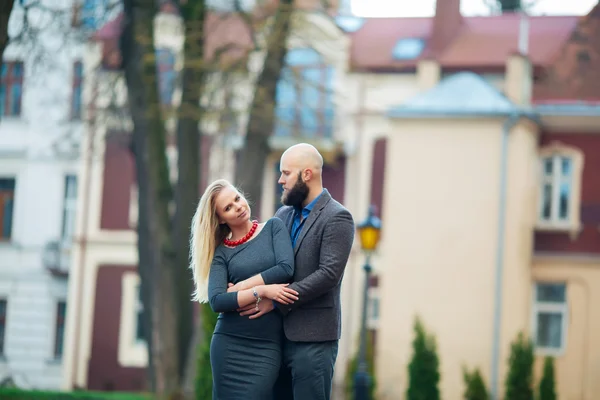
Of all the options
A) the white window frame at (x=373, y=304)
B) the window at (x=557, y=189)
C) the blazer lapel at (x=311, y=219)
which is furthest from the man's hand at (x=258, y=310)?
the white window frame at (x=373, y=304)

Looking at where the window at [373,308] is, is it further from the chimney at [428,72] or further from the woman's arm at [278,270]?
the woman's arm at [278,270]

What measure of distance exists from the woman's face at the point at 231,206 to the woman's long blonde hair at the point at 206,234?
0.03 meters

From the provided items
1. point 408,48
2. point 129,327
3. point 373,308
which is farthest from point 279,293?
point 129,327

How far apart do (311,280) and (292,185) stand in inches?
20.3

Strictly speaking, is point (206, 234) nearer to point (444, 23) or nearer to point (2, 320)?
point (444, 23)

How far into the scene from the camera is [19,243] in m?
32.0

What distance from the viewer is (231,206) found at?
603 centimetres

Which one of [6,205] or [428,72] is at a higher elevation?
[428,72]

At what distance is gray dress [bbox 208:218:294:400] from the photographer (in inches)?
232

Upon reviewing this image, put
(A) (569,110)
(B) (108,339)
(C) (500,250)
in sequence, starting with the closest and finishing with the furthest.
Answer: (C) (500,250)
(A) (569,110)
(B) (108,339)

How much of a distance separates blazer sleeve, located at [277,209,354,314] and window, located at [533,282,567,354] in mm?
20996

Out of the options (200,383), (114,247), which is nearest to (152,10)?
(200,383)

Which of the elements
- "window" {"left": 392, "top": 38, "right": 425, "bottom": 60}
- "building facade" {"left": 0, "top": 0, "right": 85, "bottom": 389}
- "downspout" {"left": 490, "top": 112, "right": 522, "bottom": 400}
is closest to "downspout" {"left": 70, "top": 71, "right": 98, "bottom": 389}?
"building facade" {"left": 0, "top": 0, "right": 85, "bottom": 389}

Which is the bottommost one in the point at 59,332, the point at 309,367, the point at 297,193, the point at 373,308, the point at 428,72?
the point at 59,332
